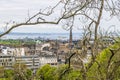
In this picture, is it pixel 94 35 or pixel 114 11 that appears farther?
pixel 114 11

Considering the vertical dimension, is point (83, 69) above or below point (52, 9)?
below

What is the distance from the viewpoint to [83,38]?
4.85 meters

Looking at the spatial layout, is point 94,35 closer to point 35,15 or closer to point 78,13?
point 78,13

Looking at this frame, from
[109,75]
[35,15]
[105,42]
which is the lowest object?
[109,75]

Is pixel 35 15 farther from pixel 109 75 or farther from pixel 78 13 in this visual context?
pixel 109 75

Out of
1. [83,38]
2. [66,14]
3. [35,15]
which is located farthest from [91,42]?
[35,15]

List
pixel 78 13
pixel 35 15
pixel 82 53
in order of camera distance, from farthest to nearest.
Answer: pixel 82 53 → pixel 78 13 → pixel 35 15

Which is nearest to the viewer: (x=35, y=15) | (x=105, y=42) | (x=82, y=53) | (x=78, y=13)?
(x=35, y=15)

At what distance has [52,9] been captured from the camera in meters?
4.18

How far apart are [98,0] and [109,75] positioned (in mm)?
934

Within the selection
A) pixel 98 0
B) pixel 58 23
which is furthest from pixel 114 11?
pixel 58 23

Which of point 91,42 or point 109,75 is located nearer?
point 109,75

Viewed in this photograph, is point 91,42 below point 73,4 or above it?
below

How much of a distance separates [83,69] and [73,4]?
789 millimetres
